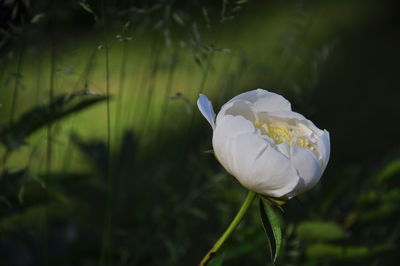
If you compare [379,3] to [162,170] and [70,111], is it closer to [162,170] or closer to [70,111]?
[162,170]

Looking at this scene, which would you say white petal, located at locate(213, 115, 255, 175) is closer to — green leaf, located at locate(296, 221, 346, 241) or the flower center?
the flower center

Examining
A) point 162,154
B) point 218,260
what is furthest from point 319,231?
point 162,154

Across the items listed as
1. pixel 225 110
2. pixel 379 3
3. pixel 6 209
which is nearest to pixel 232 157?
pixel 225 110

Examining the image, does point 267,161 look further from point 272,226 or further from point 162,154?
point 162,154

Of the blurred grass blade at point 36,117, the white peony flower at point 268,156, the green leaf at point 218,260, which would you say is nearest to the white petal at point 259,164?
the white peony flower at point 268,156

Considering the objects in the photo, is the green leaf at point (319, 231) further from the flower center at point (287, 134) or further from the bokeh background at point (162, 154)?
the flower center at point (287, 134)

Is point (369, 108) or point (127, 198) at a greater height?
point (127, 198)
